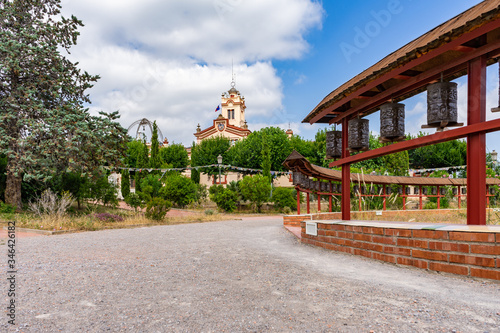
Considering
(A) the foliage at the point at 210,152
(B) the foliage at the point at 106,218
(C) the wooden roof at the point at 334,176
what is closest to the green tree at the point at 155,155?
(A) the foliage at the point at 210,152

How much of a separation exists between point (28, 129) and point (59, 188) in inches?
139

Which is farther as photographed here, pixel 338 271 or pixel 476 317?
pixel 338 271

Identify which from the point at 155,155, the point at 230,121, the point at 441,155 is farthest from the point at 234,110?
the point at 441,155

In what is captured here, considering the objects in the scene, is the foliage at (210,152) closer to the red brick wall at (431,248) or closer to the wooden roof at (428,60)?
the wooden roof at (428,60)

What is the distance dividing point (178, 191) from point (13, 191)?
1073 centimetres

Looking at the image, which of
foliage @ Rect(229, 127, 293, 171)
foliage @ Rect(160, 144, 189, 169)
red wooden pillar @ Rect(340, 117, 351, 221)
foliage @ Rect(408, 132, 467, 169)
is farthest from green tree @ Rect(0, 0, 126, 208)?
foliage @ Rect(408, 132, 467, 169)

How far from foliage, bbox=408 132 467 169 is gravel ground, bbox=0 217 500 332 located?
132 ft

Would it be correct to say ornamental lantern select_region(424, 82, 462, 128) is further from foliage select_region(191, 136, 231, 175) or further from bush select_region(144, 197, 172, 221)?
foliage select_region(191, 136, 231, 175)

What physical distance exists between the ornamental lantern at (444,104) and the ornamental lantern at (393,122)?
80 centimetres

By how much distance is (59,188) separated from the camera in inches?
611

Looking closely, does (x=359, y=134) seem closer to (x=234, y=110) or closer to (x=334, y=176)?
(x=334, y=176)

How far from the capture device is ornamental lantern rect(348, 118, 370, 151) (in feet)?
20.9

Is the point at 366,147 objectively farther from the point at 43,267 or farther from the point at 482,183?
the point at 43,267

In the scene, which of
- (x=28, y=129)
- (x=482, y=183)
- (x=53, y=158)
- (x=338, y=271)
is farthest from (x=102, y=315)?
(x=28, y=129)
